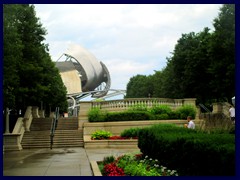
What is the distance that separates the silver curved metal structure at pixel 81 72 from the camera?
8062 centimetres

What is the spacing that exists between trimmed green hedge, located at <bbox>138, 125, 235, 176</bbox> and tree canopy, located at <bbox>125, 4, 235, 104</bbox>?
15988 millimetres

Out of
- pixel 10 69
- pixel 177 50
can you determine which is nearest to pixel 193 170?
pixel 10 69

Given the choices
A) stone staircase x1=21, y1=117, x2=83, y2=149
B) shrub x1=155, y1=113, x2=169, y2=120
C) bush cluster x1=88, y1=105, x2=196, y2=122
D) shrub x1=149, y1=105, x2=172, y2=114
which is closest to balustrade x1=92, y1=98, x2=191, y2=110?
bush cluster x1=88, y1=105, x2=196, y2=122

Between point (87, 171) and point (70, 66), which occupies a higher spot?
point (70, 66)

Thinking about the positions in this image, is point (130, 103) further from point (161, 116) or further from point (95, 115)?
point (95, 115)

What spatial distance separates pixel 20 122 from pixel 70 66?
196ft

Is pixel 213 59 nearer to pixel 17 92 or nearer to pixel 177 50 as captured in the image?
pixel 177 50

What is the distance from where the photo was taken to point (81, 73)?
8650 cm

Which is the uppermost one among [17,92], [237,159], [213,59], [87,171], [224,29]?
[224,29]

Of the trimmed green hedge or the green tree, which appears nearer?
the trimmed green hedge

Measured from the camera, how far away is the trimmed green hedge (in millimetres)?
7809

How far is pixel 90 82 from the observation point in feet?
290

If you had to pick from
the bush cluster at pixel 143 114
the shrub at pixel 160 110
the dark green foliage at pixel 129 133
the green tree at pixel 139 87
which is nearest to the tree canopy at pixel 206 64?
the bush cluster at pixel 143 114

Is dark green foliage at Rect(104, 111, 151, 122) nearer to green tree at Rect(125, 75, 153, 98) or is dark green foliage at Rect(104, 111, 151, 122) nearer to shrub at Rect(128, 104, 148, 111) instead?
shrub at Rect(128, 104, 148, 111)
